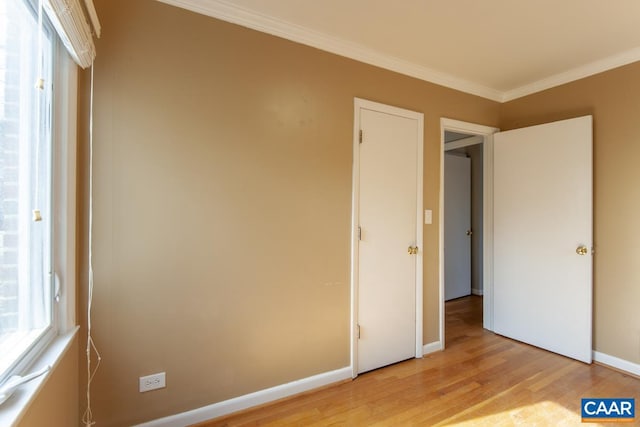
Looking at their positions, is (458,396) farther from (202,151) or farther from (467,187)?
(467,187)

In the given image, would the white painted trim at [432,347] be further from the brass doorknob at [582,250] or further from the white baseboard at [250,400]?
the brass doorknob at [582,250]

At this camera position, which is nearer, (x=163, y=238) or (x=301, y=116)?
(x=163, y=238)

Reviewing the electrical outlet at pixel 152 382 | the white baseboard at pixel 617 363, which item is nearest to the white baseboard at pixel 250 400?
the electrical outlet at pixel 152 382

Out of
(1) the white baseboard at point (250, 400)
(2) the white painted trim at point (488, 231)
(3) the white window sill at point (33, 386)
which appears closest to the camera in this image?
(3) the white window sill at point (33, 386)

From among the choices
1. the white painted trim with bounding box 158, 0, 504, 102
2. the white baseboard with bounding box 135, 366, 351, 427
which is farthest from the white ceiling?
the white baseboard with bounding box 135, 366, 351, 427

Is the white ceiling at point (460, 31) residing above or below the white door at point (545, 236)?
above

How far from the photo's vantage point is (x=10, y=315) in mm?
1096

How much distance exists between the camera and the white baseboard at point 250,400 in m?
1.78

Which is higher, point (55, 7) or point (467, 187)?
point (55, 7)

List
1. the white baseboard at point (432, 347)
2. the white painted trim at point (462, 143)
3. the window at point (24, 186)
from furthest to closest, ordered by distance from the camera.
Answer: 1. the white painted trim at point (462, 143)
2. the white baseboard at point (432, 347)
3. the window at point (24, 186)

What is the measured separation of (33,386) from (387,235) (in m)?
2.20

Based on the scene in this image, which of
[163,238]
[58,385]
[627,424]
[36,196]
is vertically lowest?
[627,424]

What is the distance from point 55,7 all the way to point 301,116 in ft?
4.42

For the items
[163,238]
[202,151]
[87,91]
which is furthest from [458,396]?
[87,91]
